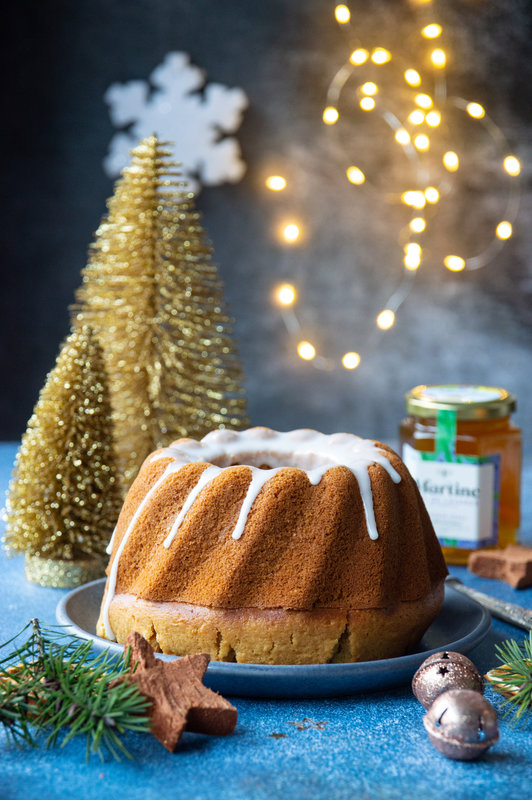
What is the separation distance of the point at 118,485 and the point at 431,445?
521mm

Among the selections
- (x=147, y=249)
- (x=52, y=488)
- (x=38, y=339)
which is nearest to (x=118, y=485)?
(x=52, y=488)

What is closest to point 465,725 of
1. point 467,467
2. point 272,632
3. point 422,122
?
point 272,632

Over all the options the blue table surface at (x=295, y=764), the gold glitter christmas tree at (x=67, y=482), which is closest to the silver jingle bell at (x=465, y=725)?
the blue table surface at (x=295, y=764)

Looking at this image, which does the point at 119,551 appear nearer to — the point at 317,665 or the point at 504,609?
the point at 317,665

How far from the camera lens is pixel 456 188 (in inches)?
122

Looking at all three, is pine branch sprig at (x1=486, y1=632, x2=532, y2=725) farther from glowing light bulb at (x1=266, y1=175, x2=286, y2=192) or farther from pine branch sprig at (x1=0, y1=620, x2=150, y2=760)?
glowing light bulb at (x1=266, y1=175, x2=286, y2=192)

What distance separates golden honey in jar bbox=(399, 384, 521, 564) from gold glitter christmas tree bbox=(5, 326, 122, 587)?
521 millimetres

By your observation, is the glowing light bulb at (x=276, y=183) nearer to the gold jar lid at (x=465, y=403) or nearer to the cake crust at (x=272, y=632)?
the gold jar lid at (x=465, y=403)

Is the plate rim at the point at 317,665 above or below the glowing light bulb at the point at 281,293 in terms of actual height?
below

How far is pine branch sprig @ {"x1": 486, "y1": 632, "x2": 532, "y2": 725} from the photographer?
962 mm

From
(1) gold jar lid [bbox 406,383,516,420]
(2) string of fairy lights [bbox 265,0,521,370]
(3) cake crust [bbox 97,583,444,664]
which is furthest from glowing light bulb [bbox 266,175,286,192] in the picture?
(3) cake crust [bbox 97,583,444,664]

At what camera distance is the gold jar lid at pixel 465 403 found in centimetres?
155

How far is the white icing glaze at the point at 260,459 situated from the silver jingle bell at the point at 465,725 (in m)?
0.24

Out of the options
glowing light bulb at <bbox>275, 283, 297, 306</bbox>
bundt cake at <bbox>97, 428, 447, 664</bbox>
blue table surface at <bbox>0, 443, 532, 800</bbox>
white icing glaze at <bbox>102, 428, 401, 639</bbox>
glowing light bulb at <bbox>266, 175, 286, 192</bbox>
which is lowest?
blue table surface at <bbox>0, 443, 532, 800</bbox>
